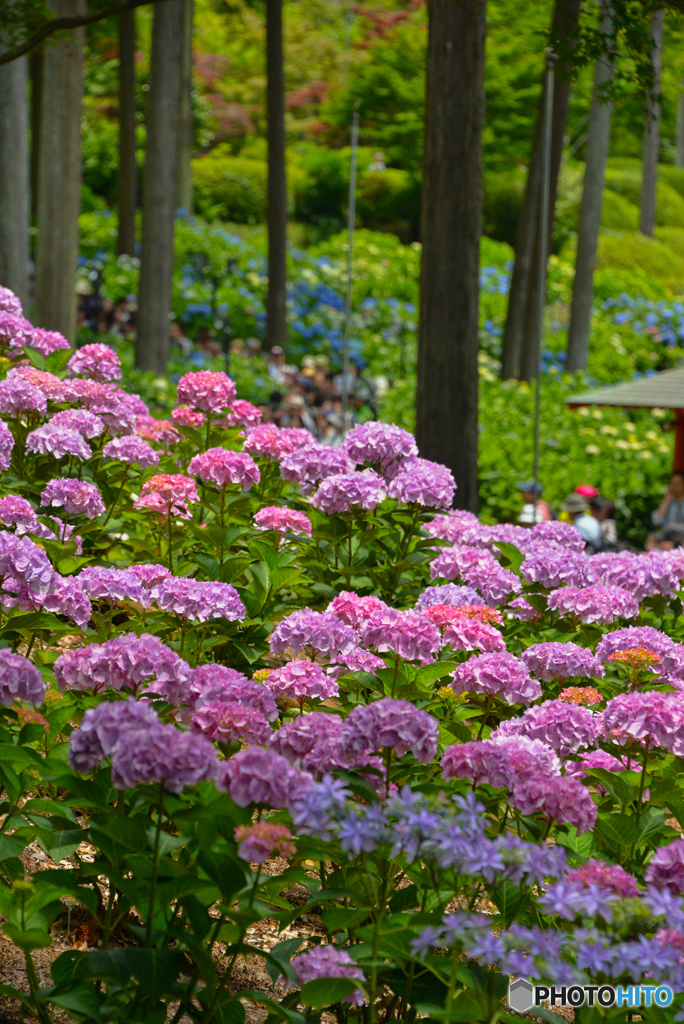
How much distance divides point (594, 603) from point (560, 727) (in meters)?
0.95

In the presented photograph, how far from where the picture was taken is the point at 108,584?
260 centimetres

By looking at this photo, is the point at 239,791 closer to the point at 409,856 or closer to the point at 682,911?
the point at 409,856

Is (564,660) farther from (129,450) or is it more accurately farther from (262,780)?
(129,450)

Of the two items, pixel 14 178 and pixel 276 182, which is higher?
pixel 276 182

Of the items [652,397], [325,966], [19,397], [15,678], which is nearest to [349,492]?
[19,397]

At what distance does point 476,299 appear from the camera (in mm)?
6504

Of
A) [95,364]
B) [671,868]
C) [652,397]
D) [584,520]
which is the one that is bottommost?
[584,520]

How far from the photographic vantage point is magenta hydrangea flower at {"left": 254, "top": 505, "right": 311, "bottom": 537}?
342 centimetres

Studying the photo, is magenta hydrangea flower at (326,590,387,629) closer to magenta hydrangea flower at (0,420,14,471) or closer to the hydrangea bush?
the hydrangea bush

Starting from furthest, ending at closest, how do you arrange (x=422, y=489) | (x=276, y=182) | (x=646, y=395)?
(x=276, y=182) < (x=646, y=395) < (x=422, y=489)

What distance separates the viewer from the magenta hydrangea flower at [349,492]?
3301mm

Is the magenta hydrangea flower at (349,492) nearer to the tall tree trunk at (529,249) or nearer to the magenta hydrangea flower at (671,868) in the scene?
the magenta hydrangea flower at (671,868)

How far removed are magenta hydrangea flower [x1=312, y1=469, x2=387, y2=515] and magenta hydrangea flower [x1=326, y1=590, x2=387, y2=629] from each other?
1.69ft

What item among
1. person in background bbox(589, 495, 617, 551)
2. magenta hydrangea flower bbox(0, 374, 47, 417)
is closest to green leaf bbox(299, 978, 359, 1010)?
magenta hydrangea flower bbox(0, 374, 47, 417)
